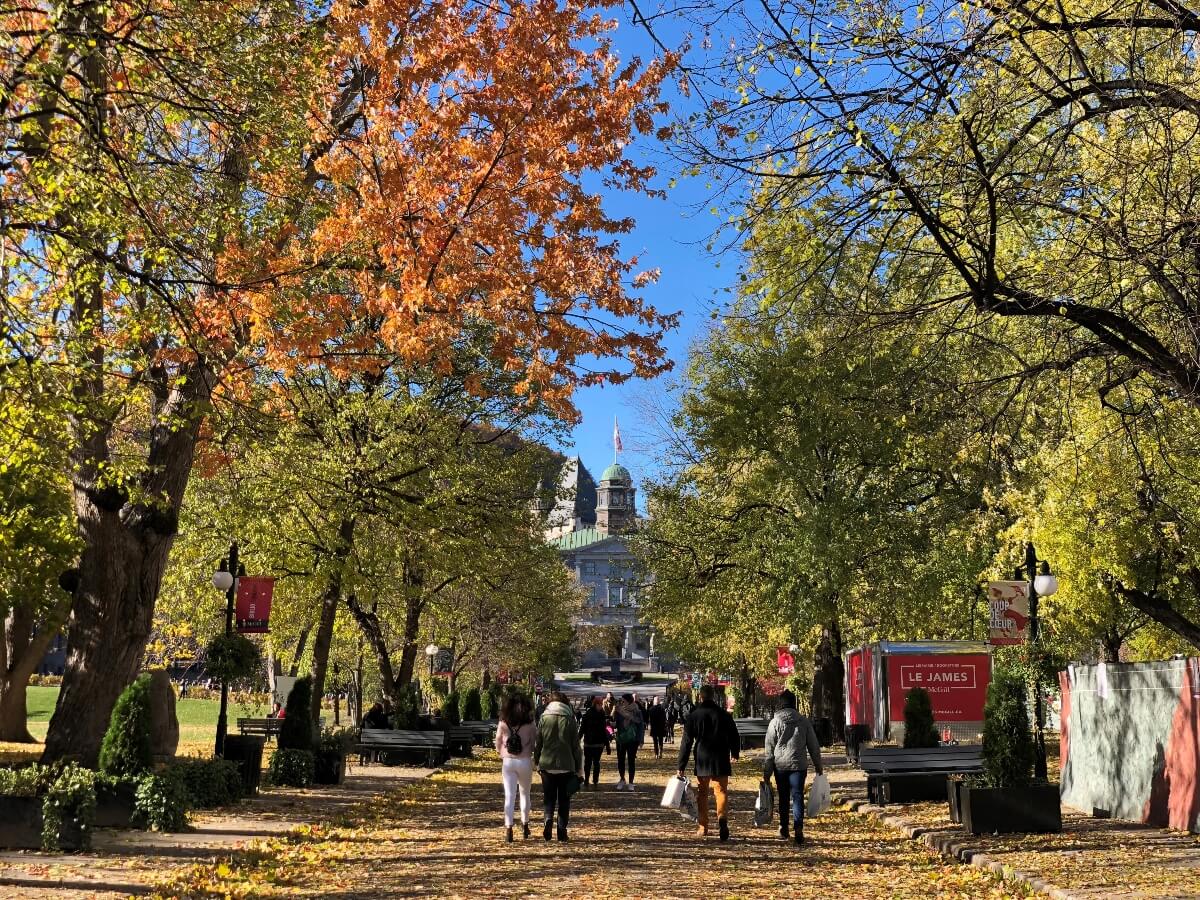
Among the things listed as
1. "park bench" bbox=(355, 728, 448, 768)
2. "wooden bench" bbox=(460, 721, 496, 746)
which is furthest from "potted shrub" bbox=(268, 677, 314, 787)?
"wooden bench" bbox=(460, 721, 496, 746)

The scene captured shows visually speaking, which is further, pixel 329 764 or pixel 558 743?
pixel 329 764

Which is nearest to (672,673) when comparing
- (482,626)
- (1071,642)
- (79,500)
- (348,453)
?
(482,626)

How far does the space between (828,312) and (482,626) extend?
145 feet

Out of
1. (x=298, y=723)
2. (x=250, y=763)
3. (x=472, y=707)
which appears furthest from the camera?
(x=472, y=707)

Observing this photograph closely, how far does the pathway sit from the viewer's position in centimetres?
1027

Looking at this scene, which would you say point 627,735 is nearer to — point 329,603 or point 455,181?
point 329,603

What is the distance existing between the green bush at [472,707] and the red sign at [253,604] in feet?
68.4

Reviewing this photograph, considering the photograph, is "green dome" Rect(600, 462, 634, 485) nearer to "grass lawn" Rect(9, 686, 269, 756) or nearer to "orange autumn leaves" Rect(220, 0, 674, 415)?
"grass lawn" Rect(9, 686, 269, 756)

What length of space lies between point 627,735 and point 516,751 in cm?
885

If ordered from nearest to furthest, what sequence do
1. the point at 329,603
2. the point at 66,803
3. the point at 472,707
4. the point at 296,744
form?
the point at 66,803, the point at 296,744, the point at 329,603, the point at 472,707

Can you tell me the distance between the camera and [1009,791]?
537 inches

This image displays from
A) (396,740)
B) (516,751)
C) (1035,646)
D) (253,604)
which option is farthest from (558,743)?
(396,740)

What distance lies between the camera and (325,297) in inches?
611

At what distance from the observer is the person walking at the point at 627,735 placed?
2300cm
